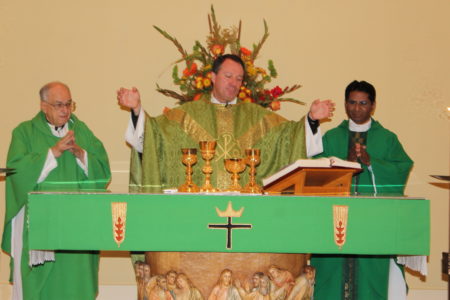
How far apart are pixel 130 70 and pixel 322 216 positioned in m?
3.79

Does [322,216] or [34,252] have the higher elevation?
[322,216]

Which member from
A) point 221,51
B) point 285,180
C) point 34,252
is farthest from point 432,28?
point 34,252

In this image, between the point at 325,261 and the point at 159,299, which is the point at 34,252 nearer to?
the point at 159,299

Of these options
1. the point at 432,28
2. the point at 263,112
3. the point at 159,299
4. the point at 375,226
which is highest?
the point at 432,28

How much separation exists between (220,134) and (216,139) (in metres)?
0.07

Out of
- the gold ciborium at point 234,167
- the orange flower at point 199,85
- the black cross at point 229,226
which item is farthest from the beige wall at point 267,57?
the black cross at point 229,226

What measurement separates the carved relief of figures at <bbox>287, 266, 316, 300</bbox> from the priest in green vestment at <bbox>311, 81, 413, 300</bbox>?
117 centimetres

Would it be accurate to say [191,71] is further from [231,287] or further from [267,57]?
[231,287]

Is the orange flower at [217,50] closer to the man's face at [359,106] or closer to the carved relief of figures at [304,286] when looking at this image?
the man's face at [359,106]

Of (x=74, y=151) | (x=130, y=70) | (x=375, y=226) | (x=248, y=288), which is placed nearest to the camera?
(x=375, y=226)

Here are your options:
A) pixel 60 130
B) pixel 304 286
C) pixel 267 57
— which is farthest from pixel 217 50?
pixel 304 286

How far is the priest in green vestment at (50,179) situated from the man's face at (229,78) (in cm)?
127

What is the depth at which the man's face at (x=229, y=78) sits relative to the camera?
21.1ft

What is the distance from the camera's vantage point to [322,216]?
4730 mm
